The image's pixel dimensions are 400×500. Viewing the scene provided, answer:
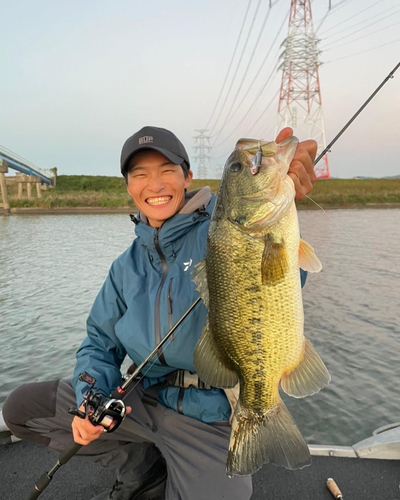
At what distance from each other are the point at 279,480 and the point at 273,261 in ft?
6.18

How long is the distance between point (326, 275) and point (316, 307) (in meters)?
3.33

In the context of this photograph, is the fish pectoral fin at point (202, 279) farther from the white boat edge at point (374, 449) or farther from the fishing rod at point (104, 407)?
the white boat edge at point (374, 449)

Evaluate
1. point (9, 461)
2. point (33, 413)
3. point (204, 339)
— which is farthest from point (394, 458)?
point (9, 461)

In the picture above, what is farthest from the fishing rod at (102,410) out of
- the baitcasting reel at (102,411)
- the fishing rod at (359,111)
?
the fishing rod at (359,111)

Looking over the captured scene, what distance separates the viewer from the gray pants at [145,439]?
7.46 ft

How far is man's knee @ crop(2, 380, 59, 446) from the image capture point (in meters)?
2.62

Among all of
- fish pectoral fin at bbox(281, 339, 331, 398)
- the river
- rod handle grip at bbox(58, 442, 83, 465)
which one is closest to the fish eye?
the river

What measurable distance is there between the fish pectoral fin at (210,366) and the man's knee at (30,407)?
3.78 feet

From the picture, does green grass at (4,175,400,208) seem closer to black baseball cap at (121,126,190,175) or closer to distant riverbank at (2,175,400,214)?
distant riverbank at (2,175,400,214)

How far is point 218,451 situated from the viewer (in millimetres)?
2350

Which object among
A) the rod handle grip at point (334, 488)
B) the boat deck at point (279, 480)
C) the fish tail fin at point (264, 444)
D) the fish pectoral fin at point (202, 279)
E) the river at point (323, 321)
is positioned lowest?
the river at point (323, 321)

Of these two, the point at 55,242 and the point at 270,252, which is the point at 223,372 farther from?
the point at 55,242

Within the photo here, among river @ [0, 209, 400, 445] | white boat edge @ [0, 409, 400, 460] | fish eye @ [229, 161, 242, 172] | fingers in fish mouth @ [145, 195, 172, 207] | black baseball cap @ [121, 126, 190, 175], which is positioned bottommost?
river @ [0, 209, 400, 445]

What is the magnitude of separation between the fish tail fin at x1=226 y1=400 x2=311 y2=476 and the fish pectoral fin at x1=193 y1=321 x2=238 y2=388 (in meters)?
0.17
